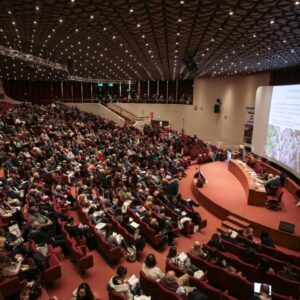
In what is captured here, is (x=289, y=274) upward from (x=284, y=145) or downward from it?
downward

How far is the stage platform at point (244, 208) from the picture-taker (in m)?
7.32

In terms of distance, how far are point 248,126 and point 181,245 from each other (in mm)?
12464

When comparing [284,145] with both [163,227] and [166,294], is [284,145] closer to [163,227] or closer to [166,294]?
[163,227]

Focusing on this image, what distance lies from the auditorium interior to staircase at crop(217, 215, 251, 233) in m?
0.05

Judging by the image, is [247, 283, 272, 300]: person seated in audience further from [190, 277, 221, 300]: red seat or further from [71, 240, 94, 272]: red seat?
[71, 240, 94, 272]: red seat

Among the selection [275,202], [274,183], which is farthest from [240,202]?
[274,183]

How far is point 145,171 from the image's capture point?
11.5 meters

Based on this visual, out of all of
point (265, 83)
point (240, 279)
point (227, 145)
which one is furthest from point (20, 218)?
point (227, 145)

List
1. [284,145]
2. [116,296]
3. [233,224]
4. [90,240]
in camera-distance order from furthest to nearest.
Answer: [284,145] < [233,224] < [90,240] < [116,296]

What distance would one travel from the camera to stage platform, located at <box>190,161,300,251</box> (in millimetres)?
7316

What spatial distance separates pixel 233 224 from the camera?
8094mm

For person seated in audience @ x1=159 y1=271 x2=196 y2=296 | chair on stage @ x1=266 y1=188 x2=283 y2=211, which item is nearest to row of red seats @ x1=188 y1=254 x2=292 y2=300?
person seated in audience @ x1=159 y1=271 x2=196 y2=296

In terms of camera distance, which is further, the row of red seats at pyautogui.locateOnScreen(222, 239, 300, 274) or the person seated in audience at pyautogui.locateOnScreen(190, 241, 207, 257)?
the person seated in audience at pyautogui.locateOnScreen(190, 241, 207, 257)

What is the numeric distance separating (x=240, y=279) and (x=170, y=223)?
267 cm
